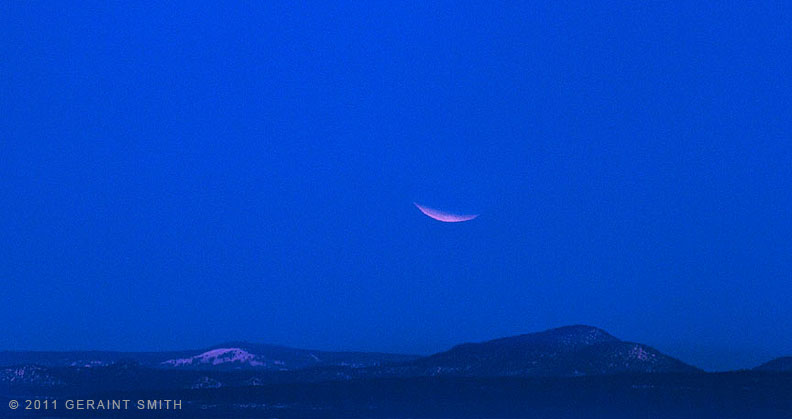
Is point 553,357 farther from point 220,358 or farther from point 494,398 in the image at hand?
point 220,358

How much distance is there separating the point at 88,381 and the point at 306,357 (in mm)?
25231

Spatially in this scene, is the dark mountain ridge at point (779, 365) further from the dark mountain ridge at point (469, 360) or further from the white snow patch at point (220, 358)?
the white snow patch at point (220, 358)

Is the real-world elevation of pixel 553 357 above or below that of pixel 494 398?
above

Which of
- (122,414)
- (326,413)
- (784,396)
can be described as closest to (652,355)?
(784,396)

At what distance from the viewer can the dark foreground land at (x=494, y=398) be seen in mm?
73000

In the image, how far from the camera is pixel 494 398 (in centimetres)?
8725

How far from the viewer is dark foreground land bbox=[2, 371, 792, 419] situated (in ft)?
240

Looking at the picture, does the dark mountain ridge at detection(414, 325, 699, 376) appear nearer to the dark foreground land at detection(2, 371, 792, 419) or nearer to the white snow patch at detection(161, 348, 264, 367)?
the dark foreground land at detection(2, 371, 792, 419)

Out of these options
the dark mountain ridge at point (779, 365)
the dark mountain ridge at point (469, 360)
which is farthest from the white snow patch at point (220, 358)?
the dark mountain ridge at point (779, 365)

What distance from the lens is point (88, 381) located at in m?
101

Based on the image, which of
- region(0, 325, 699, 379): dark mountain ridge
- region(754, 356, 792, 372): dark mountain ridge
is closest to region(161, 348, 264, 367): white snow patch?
region(0, 325, 699, 379): dark mountain ridge

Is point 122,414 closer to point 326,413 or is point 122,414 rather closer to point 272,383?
point 326,413

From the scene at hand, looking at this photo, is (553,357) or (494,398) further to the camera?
(553,357)

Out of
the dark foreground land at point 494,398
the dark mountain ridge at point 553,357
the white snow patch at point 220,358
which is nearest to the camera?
the dark foreground land at point 494,398
